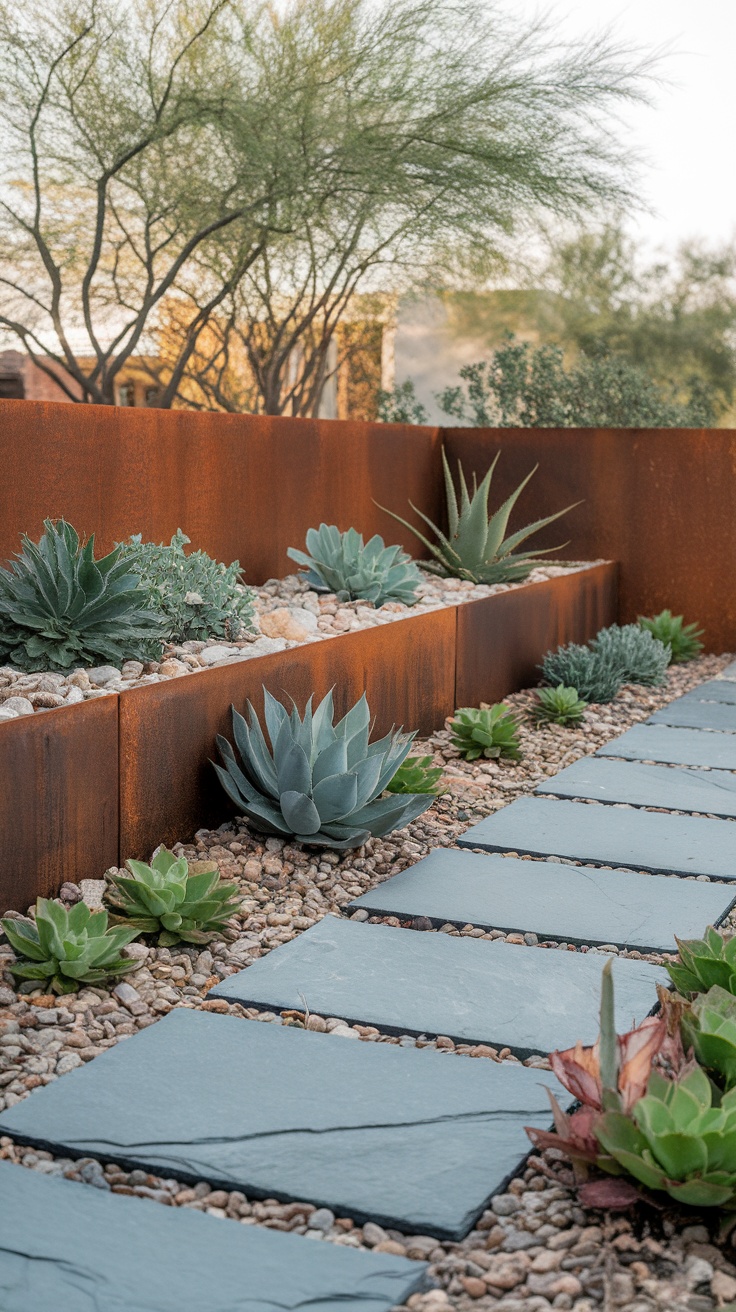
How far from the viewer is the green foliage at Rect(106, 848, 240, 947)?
110 inches

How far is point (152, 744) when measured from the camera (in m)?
3.31

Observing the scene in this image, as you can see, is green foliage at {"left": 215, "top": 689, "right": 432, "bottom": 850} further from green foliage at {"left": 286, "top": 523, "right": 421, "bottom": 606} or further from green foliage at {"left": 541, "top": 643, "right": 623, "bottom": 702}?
green foliage at {"left": 541, "top": 643, "right": 623, "bottom": 702}

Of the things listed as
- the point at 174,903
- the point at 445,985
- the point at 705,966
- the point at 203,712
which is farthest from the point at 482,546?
the point at 705,966

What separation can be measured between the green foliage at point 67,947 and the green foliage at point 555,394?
8.40 m

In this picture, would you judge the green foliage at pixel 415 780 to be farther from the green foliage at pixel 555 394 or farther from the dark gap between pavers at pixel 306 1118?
the green foliage at pixel 555 394

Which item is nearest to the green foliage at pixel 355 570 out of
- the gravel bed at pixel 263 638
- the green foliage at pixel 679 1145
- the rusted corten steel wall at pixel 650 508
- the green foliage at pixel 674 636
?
the gravel bed at pixel 263 638

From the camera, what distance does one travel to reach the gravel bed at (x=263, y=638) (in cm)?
330

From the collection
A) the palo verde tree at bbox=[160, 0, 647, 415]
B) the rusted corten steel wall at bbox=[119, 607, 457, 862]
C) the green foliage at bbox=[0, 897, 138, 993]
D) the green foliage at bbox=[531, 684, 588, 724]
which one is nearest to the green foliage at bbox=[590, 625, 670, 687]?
the green foliage at bbox=[531, 684, 588, 724]

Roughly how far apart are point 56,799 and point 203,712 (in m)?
0.63

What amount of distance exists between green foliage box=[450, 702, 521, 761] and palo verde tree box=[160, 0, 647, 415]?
5.58m

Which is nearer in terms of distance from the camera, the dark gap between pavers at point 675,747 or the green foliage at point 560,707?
the dark gap between pavers at point 675,747

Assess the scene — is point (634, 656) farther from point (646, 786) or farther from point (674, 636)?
point (646, 786)

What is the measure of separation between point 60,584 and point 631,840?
5.66ft

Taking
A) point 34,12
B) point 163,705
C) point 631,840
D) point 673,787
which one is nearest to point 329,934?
point 163,705
